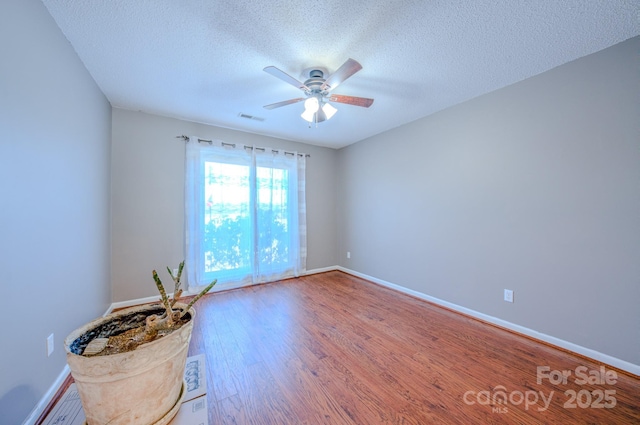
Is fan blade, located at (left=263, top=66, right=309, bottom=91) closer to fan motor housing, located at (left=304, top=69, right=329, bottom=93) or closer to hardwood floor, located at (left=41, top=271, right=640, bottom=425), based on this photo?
fan motor housing, located at (left=304, top=69, right=329, bottom=93)

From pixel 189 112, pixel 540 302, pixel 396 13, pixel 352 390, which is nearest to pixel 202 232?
pixel 189 112

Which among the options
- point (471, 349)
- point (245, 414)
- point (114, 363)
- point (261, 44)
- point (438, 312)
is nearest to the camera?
point (114, 363)

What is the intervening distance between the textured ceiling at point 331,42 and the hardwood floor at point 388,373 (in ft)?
8.12

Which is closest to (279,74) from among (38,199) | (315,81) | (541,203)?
(315,81)

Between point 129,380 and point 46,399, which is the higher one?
point 129,380

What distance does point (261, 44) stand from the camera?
1696 mm

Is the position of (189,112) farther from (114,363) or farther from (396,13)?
(114,363)

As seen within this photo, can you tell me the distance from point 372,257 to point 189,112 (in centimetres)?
347

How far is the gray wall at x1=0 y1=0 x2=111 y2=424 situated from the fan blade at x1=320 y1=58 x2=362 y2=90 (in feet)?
5.83

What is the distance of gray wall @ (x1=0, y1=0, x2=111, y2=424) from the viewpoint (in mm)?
1092

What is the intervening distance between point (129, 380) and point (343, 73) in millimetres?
2083

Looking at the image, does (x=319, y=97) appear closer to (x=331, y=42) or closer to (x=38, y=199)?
(x=331, y=42)

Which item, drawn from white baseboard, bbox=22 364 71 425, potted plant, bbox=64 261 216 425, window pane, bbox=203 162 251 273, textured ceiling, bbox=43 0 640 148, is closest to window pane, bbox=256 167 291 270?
window pane, bbox=203 162 251 273

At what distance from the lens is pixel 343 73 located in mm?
1674
